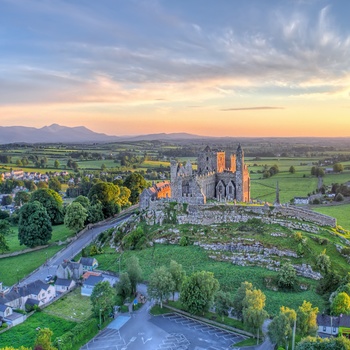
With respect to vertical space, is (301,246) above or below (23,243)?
above

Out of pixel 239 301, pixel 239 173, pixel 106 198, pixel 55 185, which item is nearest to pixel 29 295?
pixel 239 301

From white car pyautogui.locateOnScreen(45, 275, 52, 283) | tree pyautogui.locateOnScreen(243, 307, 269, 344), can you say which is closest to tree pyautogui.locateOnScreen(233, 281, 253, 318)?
tree pyautogui.locateOnScreen(243, 307, 269, 344)

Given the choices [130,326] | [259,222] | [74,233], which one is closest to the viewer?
[130,326]

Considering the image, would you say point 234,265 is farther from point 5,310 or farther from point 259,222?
point 5,310

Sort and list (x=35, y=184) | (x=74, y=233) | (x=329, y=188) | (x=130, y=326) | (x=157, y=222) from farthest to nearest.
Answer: (x=35, y=184), (x=329, y=188), (x=74, y=233), (x=157, y=222), (x=130, y=326)

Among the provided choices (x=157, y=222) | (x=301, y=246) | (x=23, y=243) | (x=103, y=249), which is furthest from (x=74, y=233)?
(x=301, y=246)

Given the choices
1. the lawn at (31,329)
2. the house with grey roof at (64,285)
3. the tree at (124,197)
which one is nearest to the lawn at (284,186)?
the tree at (124,197)

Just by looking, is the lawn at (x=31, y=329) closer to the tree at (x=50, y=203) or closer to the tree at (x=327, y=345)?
the tree at (x=327, y=345)
